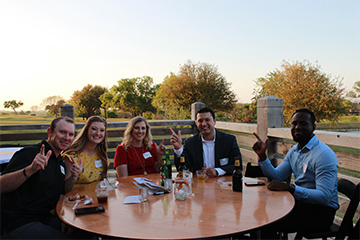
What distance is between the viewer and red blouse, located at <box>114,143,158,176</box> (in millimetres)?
3111

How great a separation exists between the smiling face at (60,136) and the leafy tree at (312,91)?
1595 centimetres

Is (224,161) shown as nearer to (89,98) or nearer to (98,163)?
(98,163)

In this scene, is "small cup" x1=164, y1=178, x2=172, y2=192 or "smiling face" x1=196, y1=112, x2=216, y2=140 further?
"smiling face" x1=196, y1=112, x2=216, y2=140

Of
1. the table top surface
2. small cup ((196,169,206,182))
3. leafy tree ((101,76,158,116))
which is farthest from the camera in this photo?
leafy tree ((101,76,158,116))

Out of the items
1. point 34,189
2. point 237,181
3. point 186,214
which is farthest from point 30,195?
point 237,181

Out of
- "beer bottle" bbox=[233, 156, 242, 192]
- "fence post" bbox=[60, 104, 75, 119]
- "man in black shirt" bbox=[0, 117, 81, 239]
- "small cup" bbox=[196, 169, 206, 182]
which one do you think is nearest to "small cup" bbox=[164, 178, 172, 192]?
"small cup" bbox=[196, 169, 206, 182]

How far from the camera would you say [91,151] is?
9.15ft

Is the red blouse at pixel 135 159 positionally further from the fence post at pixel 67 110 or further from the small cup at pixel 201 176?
the fence post at pixel 67 110

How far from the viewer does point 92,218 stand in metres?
1.60

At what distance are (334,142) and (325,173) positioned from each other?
886 millimetres

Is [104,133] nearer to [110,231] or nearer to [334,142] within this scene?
[110,231]

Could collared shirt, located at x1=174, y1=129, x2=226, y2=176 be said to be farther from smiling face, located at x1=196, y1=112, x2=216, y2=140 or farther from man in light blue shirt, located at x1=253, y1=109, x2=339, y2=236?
man in light blue shirt, located at x1=253, y1=109, x2=339, y2=236

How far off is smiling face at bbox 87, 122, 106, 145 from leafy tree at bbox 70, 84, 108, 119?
2882cm

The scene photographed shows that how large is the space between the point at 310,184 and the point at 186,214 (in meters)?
1.26
